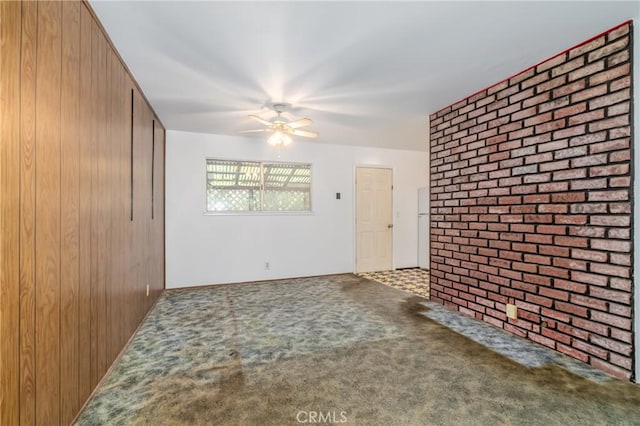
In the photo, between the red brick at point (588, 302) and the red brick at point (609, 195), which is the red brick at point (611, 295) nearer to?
the red brick at point (588, 302)

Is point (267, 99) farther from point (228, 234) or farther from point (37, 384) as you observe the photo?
point (37, 384)

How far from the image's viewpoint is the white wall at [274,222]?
4.50 meters

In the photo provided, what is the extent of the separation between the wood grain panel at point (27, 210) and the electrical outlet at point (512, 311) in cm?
339

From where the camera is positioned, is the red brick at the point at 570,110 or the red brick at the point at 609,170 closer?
the red brick at the point at 609,170

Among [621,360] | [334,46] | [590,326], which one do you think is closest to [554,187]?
[590,326]

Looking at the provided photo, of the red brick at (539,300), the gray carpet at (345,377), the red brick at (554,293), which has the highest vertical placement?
the red brick at (554,293)

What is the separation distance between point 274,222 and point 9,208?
3.91 metres

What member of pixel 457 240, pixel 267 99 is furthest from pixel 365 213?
pixel 267 99

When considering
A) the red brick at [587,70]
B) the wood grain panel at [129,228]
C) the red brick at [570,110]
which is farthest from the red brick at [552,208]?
the wood grain panel at [129,228]

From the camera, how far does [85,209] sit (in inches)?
68.0

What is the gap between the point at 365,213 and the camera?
5.70 meters

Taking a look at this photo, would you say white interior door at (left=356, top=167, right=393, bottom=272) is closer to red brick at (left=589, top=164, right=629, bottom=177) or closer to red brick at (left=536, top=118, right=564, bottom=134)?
red brick at (left=536, top=118, right=564, bottom=134)

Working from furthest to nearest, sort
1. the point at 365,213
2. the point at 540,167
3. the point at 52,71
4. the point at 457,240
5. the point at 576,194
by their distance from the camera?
1. the point at 365,213
2. the point at 457,240
3. the point at 540,167
4. the point at 576,194
5. the point at 52,71

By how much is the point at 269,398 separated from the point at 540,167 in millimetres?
2804
